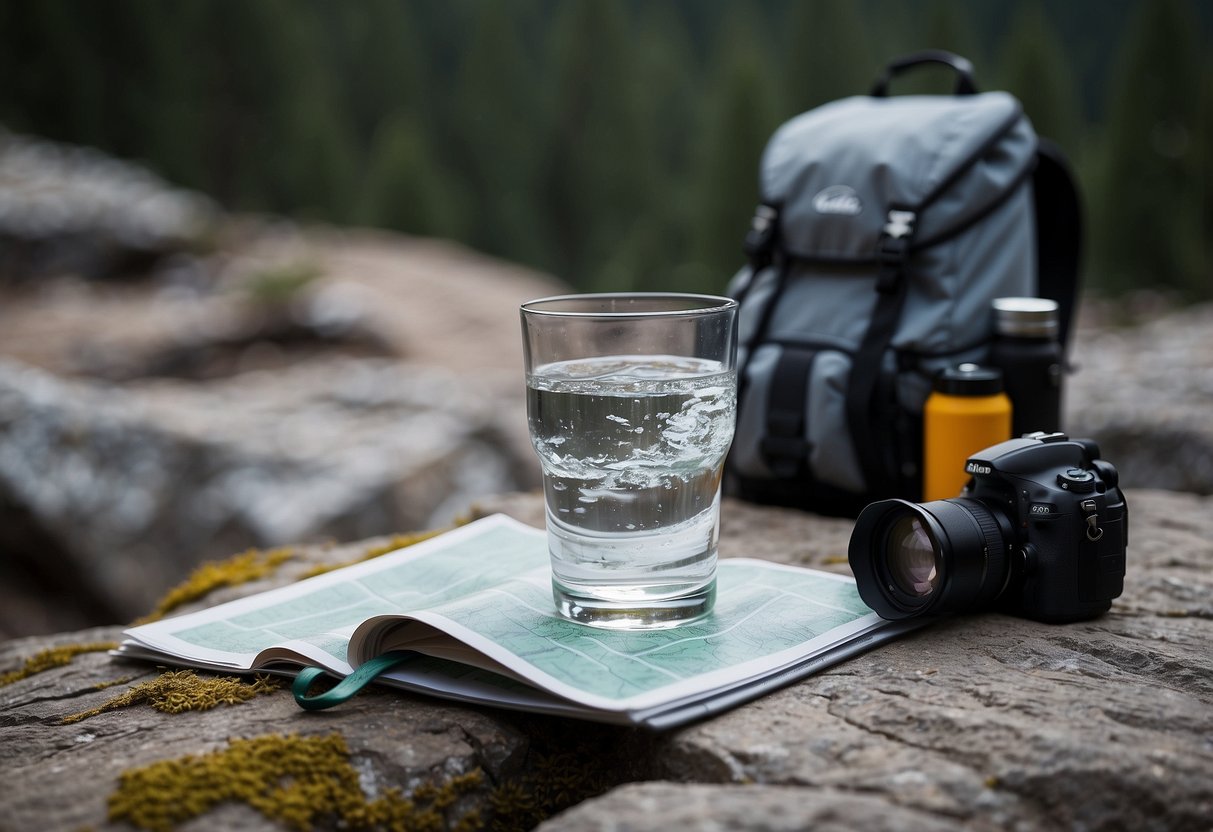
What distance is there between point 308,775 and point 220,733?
0.14m

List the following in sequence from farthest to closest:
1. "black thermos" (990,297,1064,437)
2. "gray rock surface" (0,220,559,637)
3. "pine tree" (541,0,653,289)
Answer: "pine tree" (541,0,653,289) < "gray rock surface" (0,220,559,637) < "black thermos" (990,297,1064,437)

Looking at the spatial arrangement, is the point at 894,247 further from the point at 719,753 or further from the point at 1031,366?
the point at 719,753

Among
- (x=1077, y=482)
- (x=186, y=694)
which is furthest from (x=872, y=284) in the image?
(x=186, y=694)

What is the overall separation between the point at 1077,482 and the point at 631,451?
0.55 m

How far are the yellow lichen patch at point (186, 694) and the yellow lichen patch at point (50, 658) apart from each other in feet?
0.89

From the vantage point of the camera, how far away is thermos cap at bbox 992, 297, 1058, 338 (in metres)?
1.84

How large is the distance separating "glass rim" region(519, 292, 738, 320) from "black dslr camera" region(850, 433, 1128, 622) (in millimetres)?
321

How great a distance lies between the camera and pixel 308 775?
1.01m

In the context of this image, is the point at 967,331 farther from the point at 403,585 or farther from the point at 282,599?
the point at 282,599

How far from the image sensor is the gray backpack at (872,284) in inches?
75.2

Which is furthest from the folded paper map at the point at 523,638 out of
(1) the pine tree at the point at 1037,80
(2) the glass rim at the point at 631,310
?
(1) the pine tree at the point at 1037,80

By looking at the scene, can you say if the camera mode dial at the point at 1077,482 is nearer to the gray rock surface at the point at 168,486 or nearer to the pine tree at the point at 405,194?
the gray rock surface at the point at 168,486

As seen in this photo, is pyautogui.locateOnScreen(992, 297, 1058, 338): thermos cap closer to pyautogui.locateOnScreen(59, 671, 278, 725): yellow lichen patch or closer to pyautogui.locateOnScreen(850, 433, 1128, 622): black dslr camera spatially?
pyautogui.locateOnScreen(850, 433, 1128, 622): black dslr camera

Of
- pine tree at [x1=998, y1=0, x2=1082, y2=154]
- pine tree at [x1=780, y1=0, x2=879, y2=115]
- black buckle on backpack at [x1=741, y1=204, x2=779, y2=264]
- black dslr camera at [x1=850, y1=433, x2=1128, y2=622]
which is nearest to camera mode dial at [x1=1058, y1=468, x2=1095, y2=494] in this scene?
black dslr camera at [x1=850, y1=433, x2=1128, y2=622]
